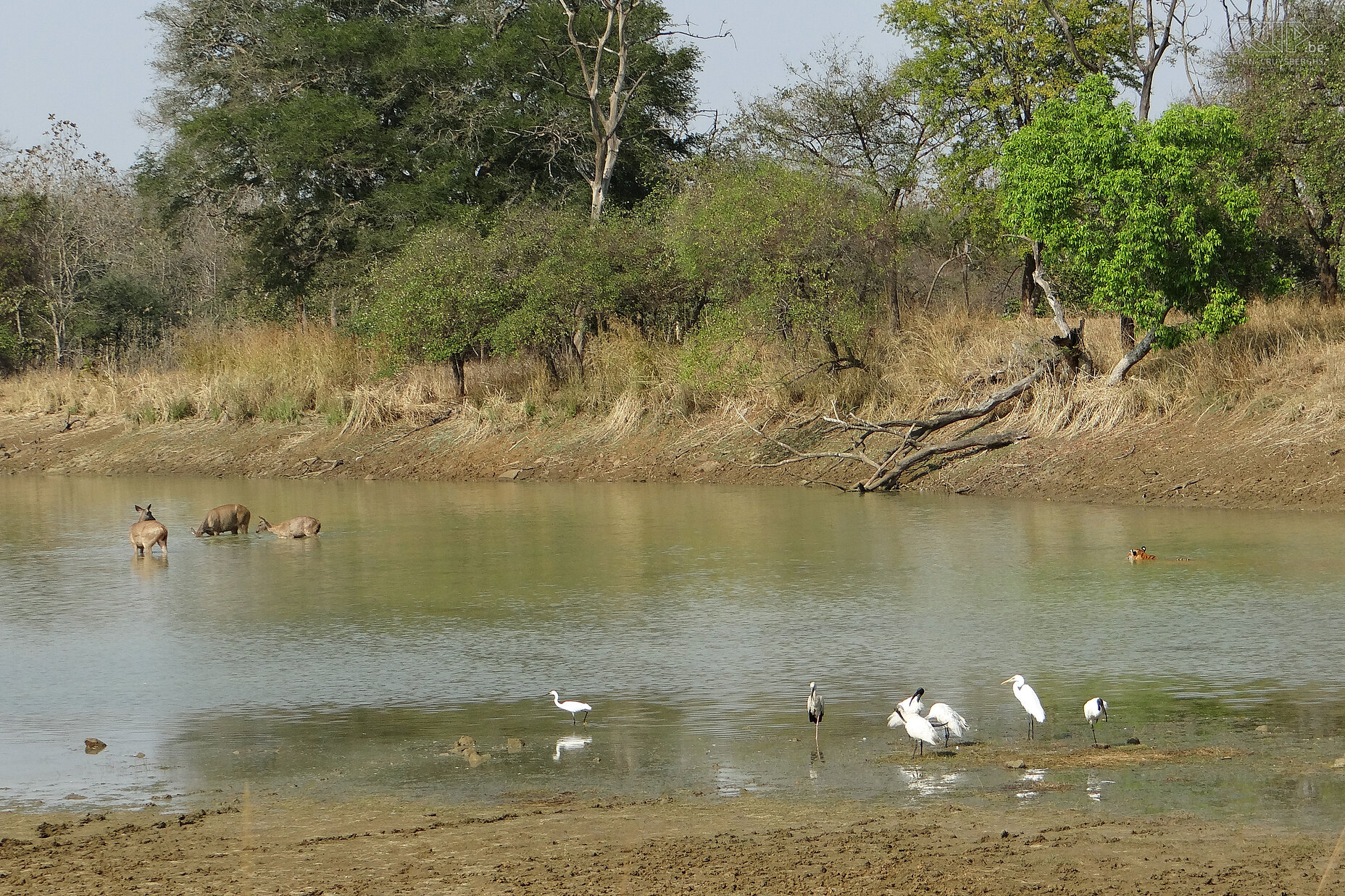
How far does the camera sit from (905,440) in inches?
785

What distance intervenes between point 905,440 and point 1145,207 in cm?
Result: 441

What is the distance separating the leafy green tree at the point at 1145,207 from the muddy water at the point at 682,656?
12.5 feet

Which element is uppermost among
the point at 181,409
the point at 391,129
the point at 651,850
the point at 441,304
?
the point at 391,129

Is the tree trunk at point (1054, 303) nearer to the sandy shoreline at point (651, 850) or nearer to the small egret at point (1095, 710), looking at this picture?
the small egret at point (1095, 710)

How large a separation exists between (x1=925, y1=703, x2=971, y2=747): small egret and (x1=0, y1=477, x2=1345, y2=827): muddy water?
105 mm

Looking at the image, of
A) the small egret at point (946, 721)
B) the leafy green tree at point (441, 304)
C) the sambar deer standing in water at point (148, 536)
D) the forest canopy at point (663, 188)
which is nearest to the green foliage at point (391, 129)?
the forest canopy at point (663, 188)

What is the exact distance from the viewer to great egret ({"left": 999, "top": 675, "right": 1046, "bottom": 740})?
22.6 feet

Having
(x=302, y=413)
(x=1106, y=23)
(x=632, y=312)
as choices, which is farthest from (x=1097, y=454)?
(x=302, y=413)

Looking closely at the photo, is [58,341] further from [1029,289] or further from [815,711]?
[815,711]

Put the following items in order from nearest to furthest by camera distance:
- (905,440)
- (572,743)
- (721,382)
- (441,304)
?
(572,743)
(905,440)
(721,382)
(441,304)

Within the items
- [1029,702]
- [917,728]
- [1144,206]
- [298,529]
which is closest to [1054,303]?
[1144,206]

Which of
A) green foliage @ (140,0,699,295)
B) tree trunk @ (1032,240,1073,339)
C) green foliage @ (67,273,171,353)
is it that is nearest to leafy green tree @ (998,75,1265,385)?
tree trunk @ (1032,240,1073,339)

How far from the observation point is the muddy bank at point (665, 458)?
669 inches

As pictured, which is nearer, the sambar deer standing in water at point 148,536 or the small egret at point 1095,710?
the small egret at point 1095,710
